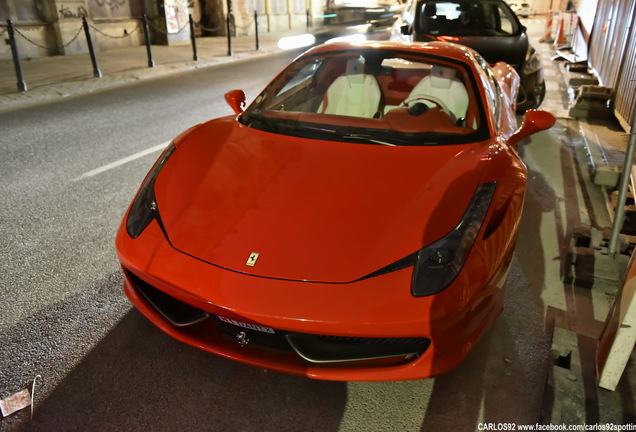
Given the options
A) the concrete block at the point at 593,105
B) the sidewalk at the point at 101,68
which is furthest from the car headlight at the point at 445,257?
the sidewalk at the point at 101,68

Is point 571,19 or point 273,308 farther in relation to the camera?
point 571,19

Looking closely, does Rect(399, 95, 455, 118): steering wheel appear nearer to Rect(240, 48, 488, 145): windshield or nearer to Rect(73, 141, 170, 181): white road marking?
Rect(240, 48, 488, 145): windshield

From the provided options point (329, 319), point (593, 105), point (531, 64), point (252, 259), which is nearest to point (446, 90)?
point (252, 259)

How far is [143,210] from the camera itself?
7.60 feet

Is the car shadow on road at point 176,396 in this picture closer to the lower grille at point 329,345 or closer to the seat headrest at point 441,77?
the lower grille at point 329,345

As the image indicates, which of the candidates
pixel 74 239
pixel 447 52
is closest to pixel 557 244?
pixel 447 52

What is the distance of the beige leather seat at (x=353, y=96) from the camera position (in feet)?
10.9

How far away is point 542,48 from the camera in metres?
15.2

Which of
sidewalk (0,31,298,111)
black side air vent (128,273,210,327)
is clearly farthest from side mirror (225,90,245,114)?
sidewalk (0,31,298,111)

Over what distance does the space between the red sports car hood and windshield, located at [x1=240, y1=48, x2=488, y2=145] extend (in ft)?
0.49

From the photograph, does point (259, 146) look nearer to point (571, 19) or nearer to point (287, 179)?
point (287, 179)

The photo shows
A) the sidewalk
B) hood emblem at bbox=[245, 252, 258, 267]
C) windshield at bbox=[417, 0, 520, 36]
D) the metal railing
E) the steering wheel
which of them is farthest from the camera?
the sidewalk

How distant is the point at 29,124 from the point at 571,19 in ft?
53.0

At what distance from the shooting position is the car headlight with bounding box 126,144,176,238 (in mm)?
2227
